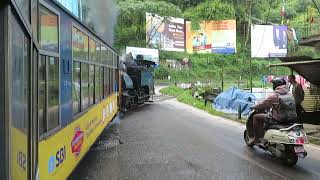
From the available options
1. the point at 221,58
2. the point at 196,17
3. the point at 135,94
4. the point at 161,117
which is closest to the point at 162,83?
the point at 196,17

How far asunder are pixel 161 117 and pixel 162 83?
110 ft

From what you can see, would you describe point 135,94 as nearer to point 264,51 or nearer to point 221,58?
point 264,51

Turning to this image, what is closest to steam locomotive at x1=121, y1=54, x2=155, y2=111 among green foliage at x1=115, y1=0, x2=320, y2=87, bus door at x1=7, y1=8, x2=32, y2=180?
green foliage at x1=115, y1=0, x2=320, y2=87

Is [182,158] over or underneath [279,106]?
underneath

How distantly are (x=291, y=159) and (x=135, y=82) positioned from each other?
19648mm

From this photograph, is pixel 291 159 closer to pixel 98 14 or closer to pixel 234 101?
pixel 234 101

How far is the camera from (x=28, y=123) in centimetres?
318

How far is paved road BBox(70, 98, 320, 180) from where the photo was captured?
8680mm

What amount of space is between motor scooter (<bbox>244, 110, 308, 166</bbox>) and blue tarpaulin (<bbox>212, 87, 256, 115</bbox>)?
34.7ft

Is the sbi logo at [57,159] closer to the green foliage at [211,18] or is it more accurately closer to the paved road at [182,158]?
the paved road at [182,158]

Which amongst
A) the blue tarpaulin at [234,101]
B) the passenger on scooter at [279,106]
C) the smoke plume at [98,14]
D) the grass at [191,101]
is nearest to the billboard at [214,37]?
the grass at [191,101]

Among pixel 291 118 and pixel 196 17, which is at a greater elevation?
pixel 196 17

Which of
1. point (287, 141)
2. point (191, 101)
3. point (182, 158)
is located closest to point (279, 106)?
point (287, 141)

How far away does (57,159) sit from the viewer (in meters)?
5.71
